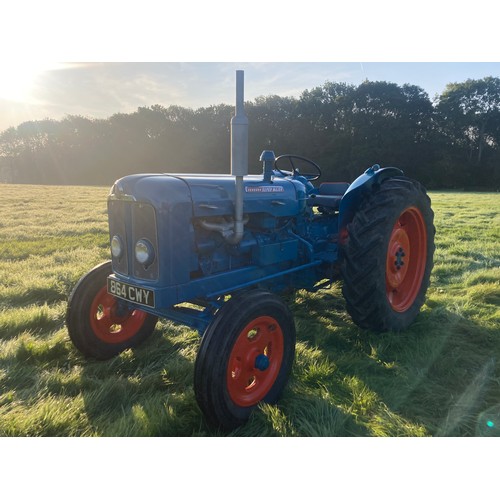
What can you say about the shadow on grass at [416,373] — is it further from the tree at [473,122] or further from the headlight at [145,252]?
the tree at [473,122]

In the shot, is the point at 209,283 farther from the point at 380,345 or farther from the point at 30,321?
the point at 30,321

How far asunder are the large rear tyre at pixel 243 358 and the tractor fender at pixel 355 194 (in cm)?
125

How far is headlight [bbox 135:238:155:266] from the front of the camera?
2.40 meters

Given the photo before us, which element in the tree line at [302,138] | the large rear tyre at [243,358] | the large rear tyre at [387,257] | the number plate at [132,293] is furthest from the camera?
the tree line at [302,138]

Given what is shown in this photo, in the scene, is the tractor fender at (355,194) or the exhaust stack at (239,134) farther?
the tractor fender at (355,194)

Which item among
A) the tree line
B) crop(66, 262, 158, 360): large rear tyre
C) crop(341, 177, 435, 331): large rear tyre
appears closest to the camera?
crop(66, 262, 158, 360): large rear tyre

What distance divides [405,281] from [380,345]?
100cm

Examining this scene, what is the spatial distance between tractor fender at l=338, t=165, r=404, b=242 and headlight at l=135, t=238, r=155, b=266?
170cm

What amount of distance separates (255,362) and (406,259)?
7.04ft

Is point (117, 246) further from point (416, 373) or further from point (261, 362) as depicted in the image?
point (416, 373)

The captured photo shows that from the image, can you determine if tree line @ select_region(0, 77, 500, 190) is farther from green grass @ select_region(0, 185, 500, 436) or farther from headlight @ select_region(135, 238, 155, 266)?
headlight @ select_region(135, 238, 155, 266)

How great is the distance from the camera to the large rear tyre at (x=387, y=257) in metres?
3.09

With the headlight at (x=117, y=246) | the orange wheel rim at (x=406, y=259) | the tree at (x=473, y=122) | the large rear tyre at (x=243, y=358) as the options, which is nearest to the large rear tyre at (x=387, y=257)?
the orange wheel rim at (x=406, y=259)

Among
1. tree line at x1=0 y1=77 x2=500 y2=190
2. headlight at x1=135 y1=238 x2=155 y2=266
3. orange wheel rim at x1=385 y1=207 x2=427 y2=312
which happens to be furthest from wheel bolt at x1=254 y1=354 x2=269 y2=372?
tree line at x1=0 y1=77 x2=500 y2=190
